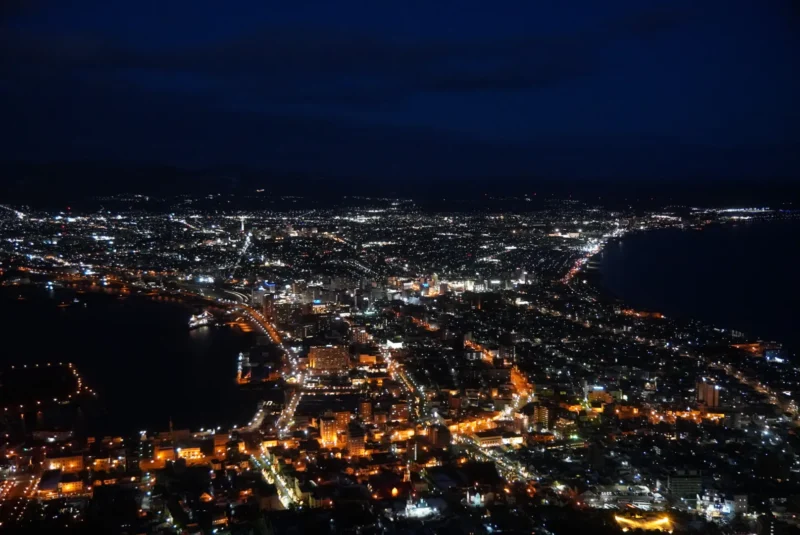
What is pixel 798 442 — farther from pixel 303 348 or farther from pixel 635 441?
pixel 303 348

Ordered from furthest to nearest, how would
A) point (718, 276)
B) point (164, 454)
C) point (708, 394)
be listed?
point (718, 276) < point (708, 394) < point (164, 454)

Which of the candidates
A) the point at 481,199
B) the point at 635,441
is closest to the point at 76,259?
the point at 635,441

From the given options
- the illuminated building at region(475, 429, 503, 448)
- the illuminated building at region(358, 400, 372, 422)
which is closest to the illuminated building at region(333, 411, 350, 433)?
the illuminated building at region(358, 400, 372, 422)

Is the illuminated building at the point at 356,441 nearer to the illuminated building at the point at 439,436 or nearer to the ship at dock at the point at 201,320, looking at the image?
the illuminated building at the point at 439,436

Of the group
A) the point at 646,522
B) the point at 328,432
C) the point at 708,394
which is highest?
the point at 708,394

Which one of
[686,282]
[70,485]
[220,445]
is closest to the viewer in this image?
[70,485]

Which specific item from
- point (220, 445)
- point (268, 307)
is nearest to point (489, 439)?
point (220, 445)

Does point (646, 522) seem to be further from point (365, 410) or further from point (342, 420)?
point (365, 410)
